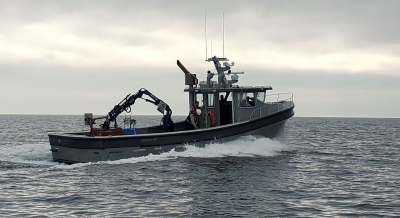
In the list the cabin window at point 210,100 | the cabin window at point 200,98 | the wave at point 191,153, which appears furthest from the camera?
the cabin window at point 200,98

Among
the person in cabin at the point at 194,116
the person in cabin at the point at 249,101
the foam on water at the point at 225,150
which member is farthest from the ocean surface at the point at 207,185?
the person in cabin at the point at 249,101

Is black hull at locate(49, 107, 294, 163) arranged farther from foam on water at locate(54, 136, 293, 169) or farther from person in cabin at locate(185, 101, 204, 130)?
person in cabin at locate(185, 101, 204, 130)

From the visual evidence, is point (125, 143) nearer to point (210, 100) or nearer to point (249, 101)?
point (210, 100)

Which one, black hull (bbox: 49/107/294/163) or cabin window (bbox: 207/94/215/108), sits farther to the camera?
cabin window (bbox: 207/94/215/108)

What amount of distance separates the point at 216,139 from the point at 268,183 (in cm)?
551

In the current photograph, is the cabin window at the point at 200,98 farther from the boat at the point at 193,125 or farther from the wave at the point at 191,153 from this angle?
the wave at the point at 191,153

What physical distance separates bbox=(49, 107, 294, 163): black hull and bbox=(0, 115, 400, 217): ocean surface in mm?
377

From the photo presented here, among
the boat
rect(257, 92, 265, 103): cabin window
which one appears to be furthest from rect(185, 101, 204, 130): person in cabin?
rect(257, 92, 265, 103): cabin window

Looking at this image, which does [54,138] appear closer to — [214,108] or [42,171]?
[42,171]

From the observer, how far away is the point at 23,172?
56.9ft

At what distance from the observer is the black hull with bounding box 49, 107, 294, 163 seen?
18562 millimetres

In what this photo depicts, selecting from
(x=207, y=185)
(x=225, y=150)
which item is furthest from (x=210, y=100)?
(x=207, y=185)

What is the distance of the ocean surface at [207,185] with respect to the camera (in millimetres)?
11922

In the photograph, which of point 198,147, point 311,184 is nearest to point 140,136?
point 198,147
